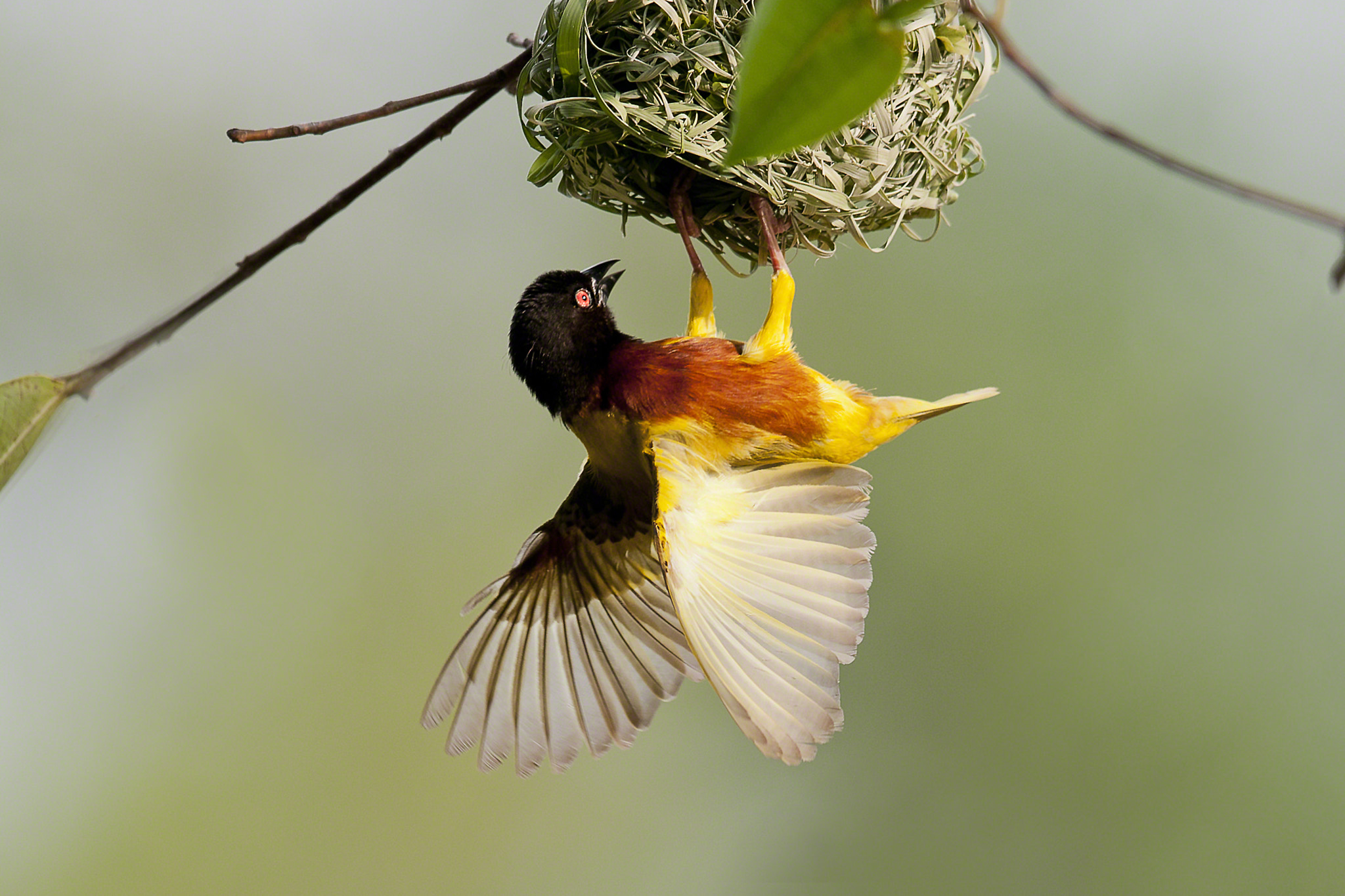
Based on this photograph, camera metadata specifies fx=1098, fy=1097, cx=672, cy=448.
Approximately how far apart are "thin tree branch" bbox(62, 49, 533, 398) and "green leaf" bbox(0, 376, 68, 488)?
3 centimetres

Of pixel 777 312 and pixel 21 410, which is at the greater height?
pixel 777 312

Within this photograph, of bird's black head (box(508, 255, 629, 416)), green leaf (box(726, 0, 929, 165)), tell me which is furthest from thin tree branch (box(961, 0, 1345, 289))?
bird's black head (box(508, 255, 629, 416))

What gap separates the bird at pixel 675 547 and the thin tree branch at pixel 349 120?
36cm

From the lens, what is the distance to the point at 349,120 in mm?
1146

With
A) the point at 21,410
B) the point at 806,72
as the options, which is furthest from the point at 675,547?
the point at 806,72

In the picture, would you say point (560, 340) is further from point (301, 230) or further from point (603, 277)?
point (301, 230)

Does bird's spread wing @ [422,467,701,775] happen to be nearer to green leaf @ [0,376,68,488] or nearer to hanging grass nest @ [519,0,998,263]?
hanging grass nest @ [519,0,998,263]

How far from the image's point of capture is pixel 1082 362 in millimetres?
5152

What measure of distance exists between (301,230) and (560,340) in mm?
449

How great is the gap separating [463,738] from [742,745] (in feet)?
14.0

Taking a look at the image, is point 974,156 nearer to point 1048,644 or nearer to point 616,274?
point 616,274

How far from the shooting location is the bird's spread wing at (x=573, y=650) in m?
1.69

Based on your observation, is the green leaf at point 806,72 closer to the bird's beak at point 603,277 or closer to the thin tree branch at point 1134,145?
the thin tree branch at point 1134,145

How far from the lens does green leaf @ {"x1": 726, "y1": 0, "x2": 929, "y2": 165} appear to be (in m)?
0.52
